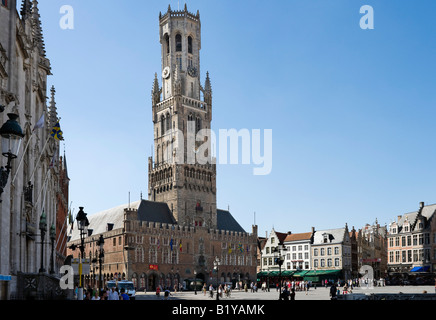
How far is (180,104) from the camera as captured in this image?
101938 mm

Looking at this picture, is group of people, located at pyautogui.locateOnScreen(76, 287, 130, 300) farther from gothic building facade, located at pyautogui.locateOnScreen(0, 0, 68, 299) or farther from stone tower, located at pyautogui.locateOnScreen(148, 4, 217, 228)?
stone tower, located at pyautogui.locateOnScreen(148, 4, 217, 228)

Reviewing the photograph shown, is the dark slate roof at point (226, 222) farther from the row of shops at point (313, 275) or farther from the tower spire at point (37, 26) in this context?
the tower spire at point (37, 26)

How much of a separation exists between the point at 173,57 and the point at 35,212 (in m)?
78.7

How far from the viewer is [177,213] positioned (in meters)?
95.4

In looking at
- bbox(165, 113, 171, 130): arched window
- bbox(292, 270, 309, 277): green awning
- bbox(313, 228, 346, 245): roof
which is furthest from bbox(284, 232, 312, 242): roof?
bbox(165, 113, 171, 130): arched window

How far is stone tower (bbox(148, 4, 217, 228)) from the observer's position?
98.1 meters

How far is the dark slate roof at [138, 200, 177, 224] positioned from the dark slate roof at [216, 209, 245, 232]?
12.8m

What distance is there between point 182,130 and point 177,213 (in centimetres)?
1640

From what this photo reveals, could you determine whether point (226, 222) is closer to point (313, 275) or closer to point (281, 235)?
point (281, 235)

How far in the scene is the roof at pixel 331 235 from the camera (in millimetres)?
101750

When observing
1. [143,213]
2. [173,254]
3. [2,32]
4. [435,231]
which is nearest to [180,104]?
[143,213]

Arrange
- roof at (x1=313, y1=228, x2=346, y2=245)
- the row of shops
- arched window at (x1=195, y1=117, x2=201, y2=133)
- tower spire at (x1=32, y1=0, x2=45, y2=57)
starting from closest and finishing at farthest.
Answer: tower spire at (x1=32, y1=0, x2=45, y2=57) < the row of shops < roof at (x1=313, y1=228, x2=346, y2=245) < arched window at (x1=195, y1=117, x2=201, y2=133)

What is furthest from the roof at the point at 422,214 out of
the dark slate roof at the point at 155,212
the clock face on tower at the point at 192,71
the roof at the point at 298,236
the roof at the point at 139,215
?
the clock face on tower at the point at 192,71
